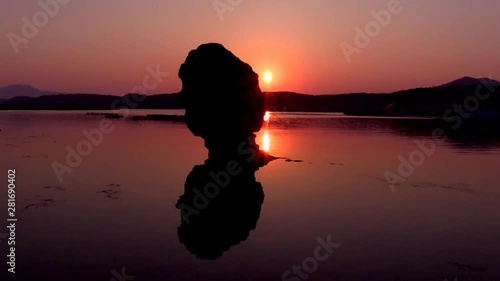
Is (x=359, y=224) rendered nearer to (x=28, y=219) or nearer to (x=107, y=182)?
(x=28, y=219)

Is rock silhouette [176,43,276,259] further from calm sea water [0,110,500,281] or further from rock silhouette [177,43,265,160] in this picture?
calm sea water [0,110,500,281]

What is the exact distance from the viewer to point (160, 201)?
71.5ft

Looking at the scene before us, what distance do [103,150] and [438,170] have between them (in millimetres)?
31670

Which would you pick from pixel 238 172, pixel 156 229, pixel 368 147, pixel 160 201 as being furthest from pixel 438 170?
pixel 156 229

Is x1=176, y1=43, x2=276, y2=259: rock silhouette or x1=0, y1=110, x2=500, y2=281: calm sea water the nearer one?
x1=0, y1=110, x2=500, y2=281: calm sea water

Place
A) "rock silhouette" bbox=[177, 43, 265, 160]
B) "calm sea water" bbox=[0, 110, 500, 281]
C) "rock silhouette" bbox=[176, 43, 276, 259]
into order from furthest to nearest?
1. "rock silhouette" bbox=[177, 43, 265, 160]
2. "rock silhouette" bbox=[176, 43, 276, 259]
3. "calm sea water" bbox=[0, 110, 500, 281]

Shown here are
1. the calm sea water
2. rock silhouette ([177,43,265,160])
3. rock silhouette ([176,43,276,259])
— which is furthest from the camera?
rock silhouette ([177,43,265,160])

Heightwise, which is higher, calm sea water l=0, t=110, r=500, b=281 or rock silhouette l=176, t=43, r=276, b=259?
rock silhouette l=176, t=43, r=276, b=259

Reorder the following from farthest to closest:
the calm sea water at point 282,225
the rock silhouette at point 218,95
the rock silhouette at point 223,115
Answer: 1. the rock silhouette at point 218,95
2. the rock silhouette at point 223,115
3. the calm sea water at point 282,225

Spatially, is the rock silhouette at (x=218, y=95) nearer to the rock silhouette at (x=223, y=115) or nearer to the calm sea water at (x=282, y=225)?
the rock silhouette at (x=223, y=115)

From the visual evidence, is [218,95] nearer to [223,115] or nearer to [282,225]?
[223,115]

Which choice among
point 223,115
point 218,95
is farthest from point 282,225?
point 218,95

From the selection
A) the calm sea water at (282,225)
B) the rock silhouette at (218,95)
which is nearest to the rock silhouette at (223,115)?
the rock silhouette at (218,95)

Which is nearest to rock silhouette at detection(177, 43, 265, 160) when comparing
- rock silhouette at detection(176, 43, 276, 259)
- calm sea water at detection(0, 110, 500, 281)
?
rock silhouette at detection(176, 43, 276, 259)
